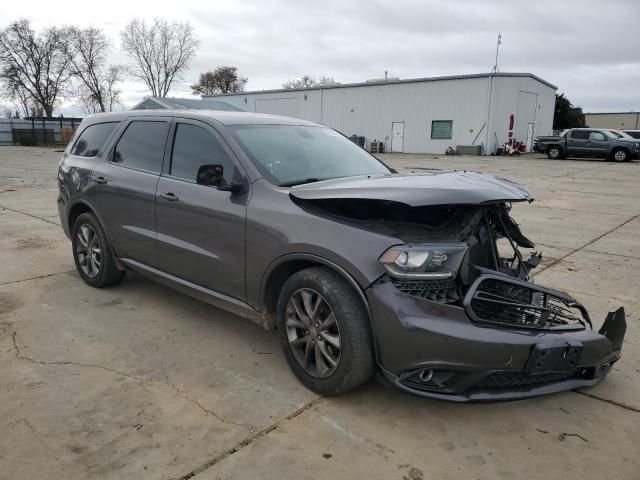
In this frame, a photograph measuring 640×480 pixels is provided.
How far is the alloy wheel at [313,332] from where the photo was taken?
2.98 metres

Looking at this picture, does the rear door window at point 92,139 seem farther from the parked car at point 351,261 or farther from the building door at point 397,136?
the building door at point 397,136

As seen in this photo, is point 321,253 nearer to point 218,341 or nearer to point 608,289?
point 218,341

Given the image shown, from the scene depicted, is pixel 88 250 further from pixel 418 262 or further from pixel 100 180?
pixel 418 262

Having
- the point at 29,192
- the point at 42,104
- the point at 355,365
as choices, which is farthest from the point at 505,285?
the point at 42,104

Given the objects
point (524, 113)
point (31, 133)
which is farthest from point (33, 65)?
point (524, 113)

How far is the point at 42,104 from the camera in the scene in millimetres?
56281

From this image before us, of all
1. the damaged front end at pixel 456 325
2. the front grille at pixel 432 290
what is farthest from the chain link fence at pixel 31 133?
the front grille at pixel 432 290

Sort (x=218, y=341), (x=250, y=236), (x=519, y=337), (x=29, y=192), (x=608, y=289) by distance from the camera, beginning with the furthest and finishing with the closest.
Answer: (x=29, y=192)
(x=608, y=289)
(x=218, y=341)
(x=250, y=236)
(x=519, y=337)

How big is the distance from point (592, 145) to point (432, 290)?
28603 mm

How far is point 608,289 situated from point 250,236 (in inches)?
153

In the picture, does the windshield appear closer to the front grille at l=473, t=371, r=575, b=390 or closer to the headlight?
the headlight

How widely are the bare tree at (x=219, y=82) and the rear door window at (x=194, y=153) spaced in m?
72.4

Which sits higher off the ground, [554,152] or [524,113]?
[524,113]

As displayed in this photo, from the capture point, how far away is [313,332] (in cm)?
307
